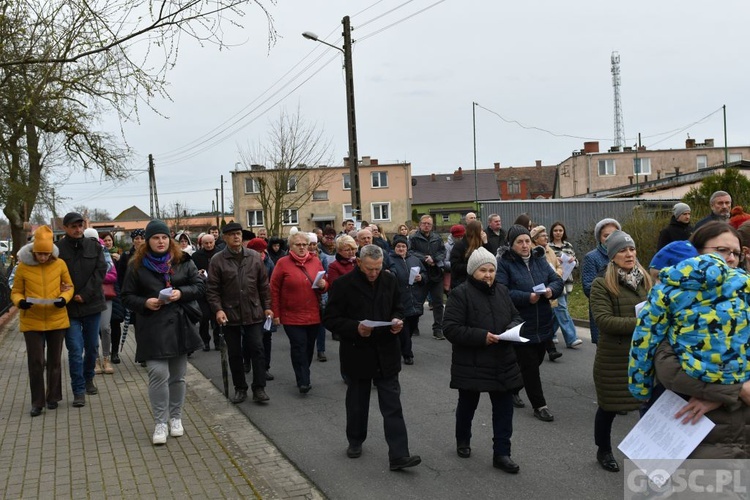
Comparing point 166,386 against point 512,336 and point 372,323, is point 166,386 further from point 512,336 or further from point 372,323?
point 512,336

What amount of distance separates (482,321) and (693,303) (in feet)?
7.95

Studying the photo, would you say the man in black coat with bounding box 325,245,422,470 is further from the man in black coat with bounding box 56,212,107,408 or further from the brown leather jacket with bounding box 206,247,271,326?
the man in black coat with bounding box 56,212,107,408

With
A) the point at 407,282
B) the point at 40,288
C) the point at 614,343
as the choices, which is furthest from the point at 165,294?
the point at 407,282

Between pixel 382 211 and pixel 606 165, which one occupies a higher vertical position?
pixel 606 165

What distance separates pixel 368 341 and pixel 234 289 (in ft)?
8.20

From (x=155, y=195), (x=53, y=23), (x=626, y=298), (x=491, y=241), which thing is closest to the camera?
(x=626, y=298)

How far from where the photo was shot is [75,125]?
935cm

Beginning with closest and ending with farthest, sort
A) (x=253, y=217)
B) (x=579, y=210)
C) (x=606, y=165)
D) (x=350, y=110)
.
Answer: (x=350, y=110)
(x=579, y=210)
(x=606, y=165)
(x=253, y=217)

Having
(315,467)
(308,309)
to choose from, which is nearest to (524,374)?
(315,467)

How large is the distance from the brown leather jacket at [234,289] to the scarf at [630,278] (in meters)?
4.02

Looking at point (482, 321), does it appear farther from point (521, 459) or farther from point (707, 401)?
point (707, 401)

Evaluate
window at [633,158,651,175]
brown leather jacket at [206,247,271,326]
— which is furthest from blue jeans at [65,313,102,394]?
window at [633,158,651,175]

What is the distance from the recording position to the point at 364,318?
6.01m

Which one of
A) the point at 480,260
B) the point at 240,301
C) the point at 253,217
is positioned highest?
the point at 253,217
